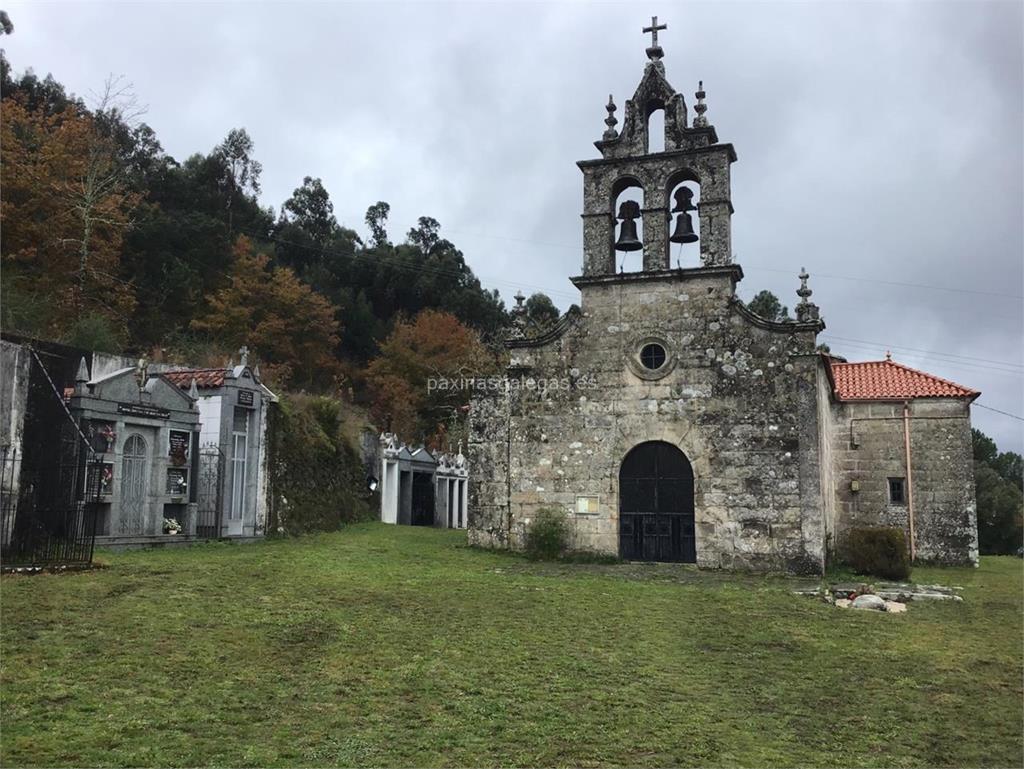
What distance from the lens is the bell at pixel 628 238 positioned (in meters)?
18.7

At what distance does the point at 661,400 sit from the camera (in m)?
17.8

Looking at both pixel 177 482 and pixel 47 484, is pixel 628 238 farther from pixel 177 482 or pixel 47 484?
pixel 47 484

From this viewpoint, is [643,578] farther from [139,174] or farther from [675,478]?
[139,174]

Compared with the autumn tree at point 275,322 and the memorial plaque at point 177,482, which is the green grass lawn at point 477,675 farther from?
the autumn tree at point 275,322

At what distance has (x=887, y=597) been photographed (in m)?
13.3

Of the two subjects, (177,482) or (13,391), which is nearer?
(13,391)

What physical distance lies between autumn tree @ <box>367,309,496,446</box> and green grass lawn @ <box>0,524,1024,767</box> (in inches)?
1179

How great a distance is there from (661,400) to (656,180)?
5.02 meters

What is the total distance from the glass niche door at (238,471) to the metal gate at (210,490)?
50cm

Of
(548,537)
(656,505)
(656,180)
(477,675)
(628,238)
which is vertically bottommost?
(477,675)

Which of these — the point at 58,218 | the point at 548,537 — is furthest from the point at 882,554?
the point at 58,218

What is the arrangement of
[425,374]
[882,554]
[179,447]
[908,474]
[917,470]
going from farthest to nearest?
[425,374]
[917,470]
[908,474]
[179,447]
[882,554]

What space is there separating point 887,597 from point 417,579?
7757 millimetres

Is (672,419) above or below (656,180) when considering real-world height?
below
